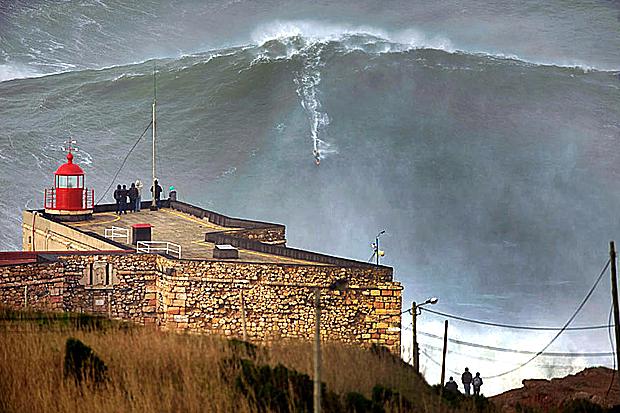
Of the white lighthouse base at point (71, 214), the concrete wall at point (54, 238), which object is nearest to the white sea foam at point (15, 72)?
the concrete wall at point (54, 238)

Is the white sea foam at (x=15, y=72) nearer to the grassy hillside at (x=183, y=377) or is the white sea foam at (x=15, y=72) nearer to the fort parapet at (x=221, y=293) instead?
the fort parapet at (x=221, y=293)

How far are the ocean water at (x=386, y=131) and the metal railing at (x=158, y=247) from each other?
31.6m

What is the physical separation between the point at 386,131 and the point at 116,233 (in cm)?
6653

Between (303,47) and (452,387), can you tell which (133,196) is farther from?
(303,47)

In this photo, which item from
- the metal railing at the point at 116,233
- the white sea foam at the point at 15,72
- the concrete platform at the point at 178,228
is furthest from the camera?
the white sea foam at the point at 15,72

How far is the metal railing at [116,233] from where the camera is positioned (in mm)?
29969

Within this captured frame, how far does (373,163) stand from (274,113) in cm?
1501

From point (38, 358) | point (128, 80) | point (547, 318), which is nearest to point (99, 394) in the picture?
point (38, 358)

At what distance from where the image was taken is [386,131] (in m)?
95.6

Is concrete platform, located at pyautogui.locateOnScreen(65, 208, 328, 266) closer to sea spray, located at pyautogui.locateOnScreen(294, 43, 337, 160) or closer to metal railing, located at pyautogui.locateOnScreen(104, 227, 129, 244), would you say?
metal railing, located at pyautogui.locateOnScreen(104, 227, 129, 244)

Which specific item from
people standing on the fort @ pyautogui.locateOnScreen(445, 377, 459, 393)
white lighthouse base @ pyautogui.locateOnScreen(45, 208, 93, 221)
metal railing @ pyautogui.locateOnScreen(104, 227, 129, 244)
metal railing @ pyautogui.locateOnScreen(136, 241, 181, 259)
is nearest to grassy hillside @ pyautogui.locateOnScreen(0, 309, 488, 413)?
people standing on the fort @ pyautogui.locateOnScreen(445, 377, 459, 393)

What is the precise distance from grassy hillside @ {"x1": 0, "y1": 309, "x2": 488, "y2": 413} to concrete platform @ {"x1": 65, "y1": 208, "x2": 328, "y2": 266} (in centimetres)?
1182

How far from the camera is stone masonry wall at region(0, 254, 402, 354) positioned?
2338cm

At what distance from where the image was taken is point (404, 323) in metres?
66.1
